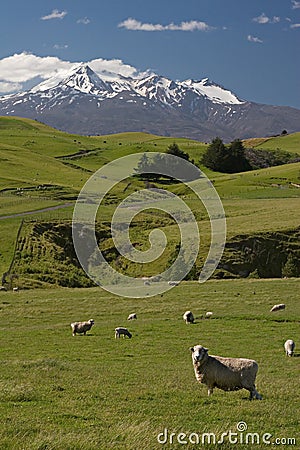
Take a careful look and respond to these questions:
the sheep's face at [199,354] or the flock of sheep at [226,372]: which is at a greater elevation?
the sheep's face at [199,354]

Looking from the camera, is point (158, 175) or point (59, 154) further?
point (59, 154)

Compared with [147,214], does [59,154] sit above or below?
above

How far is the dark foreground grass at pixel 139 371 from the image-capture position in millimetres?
11047

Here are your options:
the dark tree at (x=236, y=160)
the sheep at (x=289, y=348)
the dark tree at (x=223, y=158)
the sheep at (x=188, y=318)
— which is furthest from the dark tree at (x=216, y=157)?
the sheep at (x=289, y=348)

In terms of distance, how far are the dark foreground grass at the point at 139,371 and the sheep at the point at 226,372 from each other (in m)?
0.32

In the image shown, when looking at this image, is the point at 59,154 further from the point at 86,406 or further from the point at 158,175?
the point at 86,406

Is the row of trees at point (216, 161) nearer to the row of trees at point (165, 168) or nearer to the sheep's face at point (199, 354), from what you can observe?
the row of trees at point (165, 168)

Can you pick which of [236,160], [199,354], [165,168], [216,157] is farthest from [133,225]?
[236,160]

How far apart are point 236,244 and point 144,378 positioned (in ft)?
153

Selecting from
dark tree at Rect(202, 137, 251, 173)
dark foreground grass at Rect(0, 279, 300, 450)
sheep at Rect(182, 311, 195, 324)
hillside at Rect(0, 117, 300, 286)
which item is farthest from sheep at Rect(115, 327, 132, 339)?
dark tree at Rect(202, 137, 251, 173)

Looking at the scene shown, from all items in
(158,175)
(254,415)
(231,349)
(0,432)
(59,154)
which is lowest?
(231,349)

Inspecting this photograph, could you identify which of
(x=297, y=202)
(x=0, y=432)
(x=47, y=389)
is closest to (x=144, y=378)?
(x=47, y=389)

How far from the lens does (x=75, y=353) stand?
79.1 ft

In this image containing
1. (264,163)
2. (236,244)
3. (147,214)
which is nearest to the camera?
(236,244)
